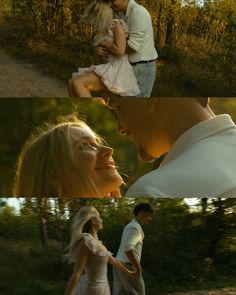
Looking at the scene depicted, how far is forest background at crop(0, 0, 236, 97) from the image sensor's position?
2127 mm

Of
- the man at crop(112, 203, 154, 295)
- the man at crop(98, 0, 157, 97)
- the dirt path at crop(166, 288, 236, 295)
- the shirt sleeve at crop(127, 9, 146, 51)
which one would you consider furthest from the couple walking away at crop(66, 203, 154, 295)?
the shirt sleeve at crop(127, 9, 146, 51)

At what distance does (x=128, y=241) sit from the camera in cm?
207

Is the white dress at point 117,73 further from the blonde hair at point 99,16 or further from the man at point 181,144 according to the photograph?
the man at point 181,144

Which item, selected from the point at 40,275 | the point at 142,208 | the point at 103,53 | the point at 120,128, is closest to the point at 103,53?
the point at 103,53

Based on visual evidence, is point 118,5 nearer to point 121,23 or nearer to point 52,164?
point 121,23

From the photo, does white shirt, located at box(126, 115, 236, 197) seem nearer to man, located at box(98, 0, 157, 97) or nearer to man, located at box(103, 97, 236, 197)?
man, located at box(103, 97, 236, 197)

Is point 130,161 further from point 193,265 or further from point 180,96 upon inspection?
point 193,265

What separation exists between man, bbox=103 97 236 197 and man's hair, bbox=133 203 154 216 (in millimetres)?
148

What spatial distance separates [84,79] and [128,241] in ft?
1.67

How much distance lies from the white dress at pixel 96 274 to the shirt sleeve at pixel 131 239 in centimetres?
6

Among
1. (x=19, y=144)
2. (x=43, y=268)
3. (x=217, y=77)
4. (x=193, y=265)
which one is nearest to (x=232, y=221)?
(x=193, y=265)

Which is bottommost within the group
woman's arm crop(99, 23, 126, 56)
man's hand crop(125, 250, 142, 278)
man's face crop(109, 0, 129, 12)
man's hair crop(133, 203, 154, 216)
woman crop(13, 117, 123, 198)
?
man's hand crop(125, 250, 142, 278)

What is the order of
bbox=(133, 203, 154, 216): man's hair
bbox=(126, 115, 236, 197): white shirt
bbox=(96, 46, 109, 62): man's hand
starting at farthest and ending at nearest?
bbox=(96, 46, 109, 62): man's hand
bbox=(133, 203, 154, 216): man's hair
bbox=(126, 115, 236, 197): white shirt

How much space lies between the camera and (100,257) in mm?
2039
